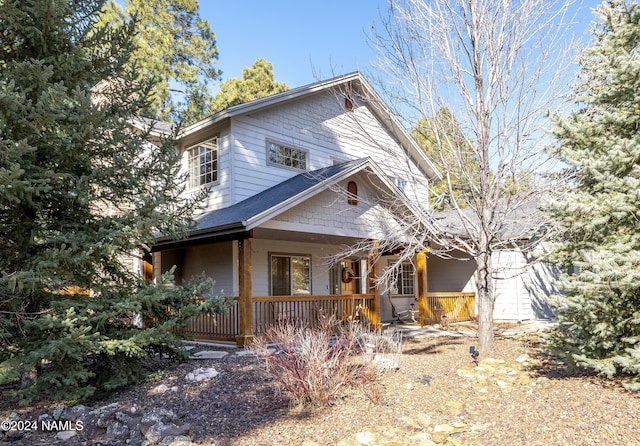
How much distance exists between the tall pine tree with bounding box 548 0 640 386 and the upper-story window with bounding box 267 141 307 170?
8.31m

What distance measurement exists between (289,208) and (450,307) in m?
8.31

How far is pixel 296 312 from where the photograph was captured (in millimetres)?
11883

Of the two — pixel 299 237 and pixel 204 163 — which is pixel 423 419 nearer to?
pixel 299 237

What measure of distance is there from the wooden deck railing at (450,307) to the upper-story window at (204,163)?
Result: 773 cm

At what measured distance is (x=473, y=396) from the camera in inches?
237

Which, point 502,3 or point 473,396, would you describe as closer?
point 473,396

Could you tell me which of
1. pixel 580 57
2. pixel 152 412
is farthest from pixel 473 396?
pixel 580 57

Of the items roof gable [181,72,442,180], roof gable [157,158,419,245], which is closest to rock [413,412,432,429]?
roof gable [157,158,419,245]

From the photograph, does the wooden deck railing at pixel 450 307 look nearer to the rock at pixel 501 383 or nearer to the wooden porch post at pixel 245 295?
the wooden porch post at pixel 245 295

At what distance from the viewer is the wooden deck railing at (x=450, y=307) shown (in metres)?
15.1

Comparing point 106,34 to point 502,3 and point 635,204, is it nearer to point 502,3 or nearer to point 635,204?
point 502,3

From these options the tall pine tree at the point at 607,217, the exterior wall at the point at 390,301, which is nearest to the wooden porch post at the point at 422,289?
the exterior wall at the point at 390,301

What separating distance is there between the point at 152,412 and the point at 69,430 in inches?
40.2

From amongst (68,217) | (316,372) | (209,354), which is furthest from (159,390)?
(68,217)
